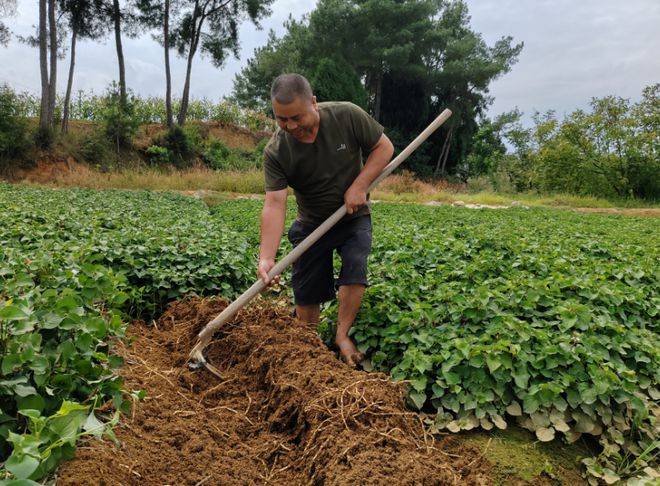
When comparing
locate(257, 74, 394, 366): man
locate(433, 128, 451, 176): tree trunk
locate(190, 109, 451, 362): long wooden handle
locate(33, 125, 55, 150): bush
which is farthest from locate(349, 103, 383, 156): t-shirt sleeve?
locate(433, 128, 451, 176): tree trunk

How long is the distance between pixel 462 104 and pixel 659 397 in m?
34.5

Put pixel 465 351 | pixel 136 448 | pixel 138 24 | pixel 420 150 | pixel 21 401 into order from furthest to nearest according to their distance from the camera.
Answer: pixel 420 150, pixel 138 24, pixel 465 351, pixel 136 448, pixel 21 401

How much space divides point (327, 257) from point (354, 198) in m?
0.59

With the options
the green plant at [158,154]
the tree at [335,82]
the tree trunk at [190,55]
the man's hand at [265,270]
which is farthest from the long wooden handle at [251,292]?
the tree trunk at [190,55]

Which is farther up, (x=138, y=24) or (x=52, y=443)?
(x=138, y=24)

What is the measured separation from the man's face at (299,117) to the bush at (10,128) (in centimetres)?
1992

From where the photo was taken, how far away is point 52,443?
4.72 feet

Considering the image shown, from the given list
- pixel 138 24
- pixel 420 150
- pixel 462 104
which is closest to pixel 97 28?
pixel 138 24

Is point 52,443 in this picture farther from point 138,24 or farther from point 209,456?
point 138,24

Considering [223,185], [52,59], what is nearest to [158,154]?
[52,59]

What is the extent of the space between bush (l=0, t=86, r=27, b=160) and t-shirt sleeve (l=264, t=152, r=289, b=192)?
19.7 metres

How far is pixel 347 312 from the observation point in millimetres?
3295

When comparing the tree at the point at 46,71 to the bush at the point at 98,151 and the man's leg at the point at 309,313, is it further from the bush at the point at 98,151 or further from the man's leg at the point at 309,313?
the man's leg at the point at 309,313

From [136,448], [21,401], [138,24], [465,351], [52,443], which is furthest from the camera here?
[138,24]
